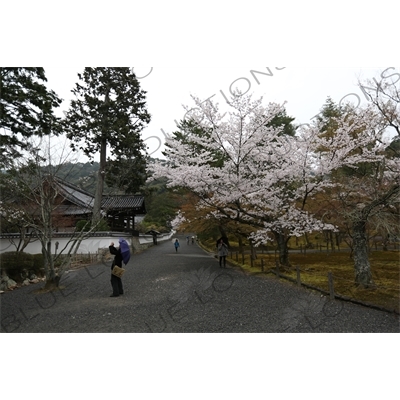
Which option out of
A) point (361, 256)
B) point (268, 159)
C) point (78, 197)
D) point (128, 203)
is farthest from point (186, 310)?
point (78, 197)

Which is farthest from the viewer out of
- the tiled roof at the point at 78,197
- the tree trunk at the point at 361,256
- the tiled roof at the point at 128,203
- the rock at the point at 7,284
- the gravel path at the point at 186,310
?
the tiled roof at the point at 128,203

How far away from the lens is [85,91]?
1335cm

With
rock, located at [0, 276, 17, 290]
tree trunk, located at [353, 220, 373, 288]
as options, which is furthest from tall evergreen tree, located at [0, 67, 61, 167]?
tree trunk, located at [353, 220, 373, 288]

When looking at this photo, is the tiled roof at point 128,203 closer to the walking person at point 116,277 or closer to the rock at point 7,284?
the rock at point 7,284

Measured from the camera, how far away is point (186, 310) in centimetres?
525

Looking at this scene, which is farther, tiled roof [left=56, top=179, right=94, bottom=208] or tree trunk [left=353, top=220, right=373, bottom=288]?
tiled roof [left=56, top=179, right=94, bottom=208]

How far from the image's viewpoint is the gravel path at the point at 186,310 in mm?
4465

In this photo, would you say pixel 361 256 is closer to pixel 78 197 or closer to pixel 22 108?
pixel 22 108

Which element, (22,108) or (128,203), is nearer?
(22,108)

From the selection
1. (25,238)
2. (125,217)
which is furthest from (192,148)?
(125,217)

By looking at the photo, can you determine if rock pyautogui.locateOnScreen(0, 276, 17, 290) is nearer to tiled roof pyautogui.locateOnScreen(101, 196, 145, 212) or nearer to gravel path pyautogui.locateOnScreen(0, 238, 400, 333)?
gravel path pyautogui.locateOnScreen(0, 238, 400, 333)

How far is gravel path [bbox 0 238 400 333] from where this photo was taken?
14.6 ft

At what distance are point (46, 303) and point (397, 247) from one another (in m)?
18.0

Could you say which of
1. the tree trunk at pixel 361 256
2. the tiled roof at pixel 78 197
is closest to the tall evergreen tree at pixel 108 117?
the tiled roof at pixel 78 197
